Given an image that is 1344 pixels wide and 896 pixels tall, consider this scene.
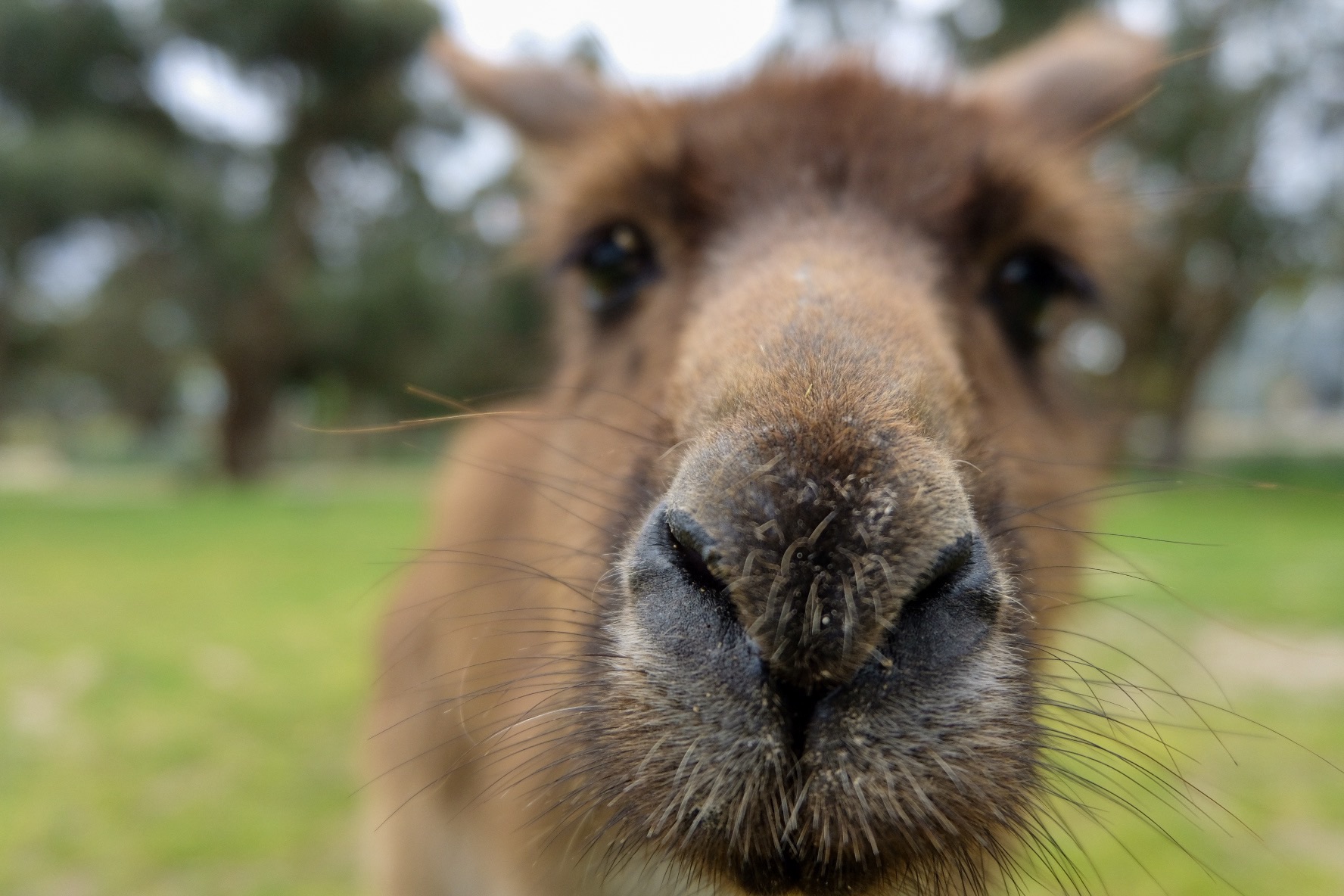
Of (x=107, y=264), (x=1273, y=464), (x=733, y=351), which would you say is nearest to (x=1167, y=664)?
(x=733, y=351)

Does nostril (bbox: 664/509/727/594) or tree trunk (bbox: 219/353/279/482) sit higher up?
tree trunk (bbox: 219/353/279/482)

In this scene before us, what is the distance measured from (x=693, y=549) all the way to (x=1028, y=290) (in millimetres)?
2054

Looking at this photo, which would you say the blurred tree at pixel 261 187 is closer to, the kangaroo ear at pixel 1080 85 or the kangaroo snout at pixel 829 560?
the kangaroo ear at pixel 1080 85

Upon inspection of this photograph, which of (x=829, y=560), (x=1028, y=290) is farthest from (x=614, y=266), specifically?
(x=829, y=560)

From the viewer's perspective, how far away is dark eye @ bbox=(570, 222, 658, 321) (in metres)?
3.10

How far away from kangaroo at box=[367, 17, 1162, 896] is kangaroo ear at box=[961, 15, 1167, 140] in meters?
0.02

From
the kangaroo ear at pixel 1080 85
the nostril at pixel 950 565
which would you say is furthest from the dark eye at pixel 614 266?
the nostril at pixel 950 565

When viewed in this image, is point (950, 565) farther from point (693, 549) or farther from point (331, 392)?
point (331, 392)

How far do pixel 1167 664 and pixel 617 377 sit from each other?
615 cm

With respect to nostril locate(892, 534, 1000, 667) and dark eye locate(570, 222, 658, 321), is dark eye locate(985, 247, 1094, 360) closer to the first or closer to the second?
dark eye locate(570, 222, 658, 321)

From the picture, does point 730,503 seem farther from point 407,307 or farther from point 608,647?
point 407,307

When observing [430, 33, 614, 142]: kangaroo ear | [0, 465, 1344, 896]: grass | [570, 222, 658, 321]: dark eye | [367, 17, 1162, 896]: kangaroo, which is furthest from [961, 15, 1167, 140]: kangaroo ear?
[0, 465, 1344, 896]: grass

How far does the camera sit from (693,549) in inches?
60.2

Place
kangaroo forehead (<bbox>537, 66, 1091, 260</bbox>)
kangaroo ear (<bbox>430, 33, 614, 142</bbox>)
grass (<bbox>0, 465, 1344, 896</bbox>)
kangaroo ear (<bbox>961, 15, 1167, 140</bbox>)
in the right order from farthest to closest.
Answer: grass (<bbox>0, 465, 1344, 896</bbox>) < kangaroo ear (<bbox>430, 33, 614, 142</bbox>) < kangaroo ear (<bbox>961, 15, 1167, 140</bbox>) < kangaroo forehead (<bbox>537, 66, 1091, 260</bbox>)
